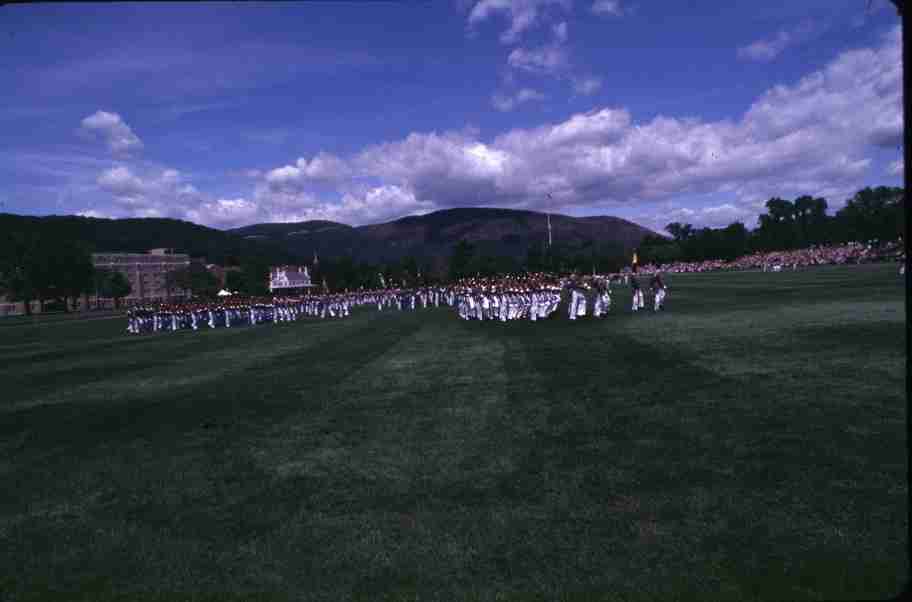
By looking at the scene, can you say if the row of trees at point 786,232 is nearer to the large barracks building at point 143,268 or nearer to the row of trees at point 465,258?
the row of trees at point 465,258

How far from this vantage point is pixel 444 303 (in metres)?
52.4

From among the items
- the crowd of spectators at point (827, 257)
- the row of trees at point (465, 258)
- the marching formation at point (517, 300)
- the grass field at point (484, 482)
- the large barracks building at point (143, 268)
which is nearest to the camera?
the grass field at point (484, 482)

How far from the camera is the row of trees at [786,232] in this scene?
11174cm

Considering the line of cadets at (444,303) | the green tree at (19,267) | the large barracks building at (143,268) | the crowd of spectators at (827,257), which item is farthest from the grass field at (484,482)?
the large barracks building at (143,268)

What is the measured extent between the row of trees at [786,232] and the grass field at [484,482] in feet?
358

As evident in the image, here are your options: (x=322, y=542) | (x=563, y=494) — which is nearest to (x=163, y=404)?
(x=322, y=542)

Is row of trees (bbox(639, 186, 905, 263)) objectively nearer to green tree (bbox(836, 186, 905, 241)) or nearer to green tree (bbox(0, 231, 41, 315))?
green tree (bbox(836, 186, 905, 241))

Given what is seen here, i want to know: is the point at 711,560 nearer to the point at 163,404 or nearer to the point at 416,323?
the point at 163,404

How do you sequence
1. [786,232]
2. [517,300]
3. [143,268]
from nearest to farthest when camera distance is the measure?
[517,300], [786,232], [143,268]

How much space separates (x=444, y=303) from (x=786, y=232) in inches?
3862

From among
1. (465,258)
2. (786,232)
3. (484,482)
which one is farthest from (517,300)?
(786,232)

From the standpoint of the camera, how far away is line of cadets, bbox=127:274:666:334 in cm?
2828

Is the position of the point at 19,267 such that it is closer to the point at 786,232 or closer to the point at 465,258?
the point at 465,258

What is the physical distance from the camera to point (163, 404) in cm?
1257
